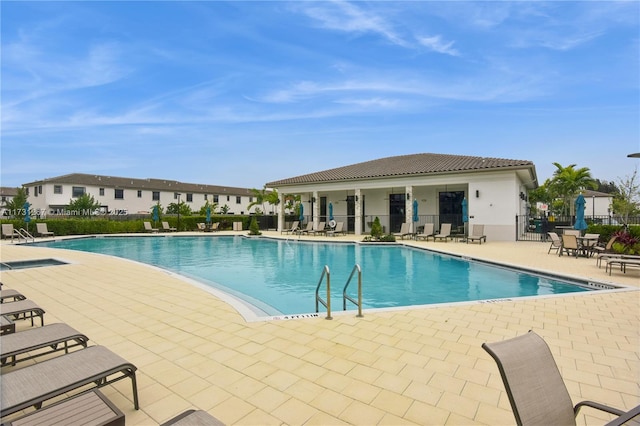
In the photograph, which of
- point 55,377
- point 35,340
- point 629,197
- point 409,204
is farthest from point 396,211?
point 55,377

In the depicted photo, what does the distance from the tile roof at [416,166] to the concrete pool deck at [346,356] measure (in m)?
13.7

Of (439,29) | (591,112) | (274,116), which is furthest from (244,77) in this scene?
(591,112)

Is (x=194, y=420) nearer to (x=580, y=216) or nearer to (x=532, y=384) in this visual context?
(x=532, y=384)

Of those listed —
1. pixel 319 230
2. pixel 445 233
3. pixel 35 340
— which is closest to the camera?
pixel 35 340

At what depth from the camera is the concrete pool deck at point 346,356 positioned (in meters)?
2.72

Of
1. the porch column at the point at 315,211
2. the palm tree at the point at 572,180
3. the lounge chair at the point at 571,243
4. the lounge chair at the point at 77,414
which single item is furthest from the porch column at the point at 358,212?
the lounge chair at the point at 77,414

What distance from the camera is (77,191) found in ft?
135

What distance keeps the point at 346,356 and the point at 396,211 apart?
21.8 m

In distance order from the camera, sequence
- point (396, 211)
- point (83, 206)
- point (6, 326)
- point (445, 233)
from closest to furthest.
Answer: point (6, 326) < point (445, 233) < point (396, 211) < point (83, 206)

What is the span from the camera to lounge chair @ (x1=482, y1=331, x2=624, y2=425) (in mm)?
1796

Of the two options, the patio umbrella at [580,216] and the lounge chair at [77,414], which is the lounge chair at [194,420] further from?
the patio umbrella at [580,216]

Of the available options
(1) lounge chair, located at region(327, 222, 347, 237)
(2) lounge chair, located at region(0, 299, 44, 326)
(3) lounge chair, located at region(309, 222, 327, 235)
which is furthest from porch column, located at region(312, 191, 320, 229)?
(2) lounge chair, located at region(0, 299, 44, 326)

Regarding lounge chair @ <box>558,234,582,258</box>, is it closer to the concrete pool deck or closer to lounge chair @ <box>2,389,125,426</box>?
the concrete pool deck

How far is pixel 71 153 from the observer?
3584 centimetres
